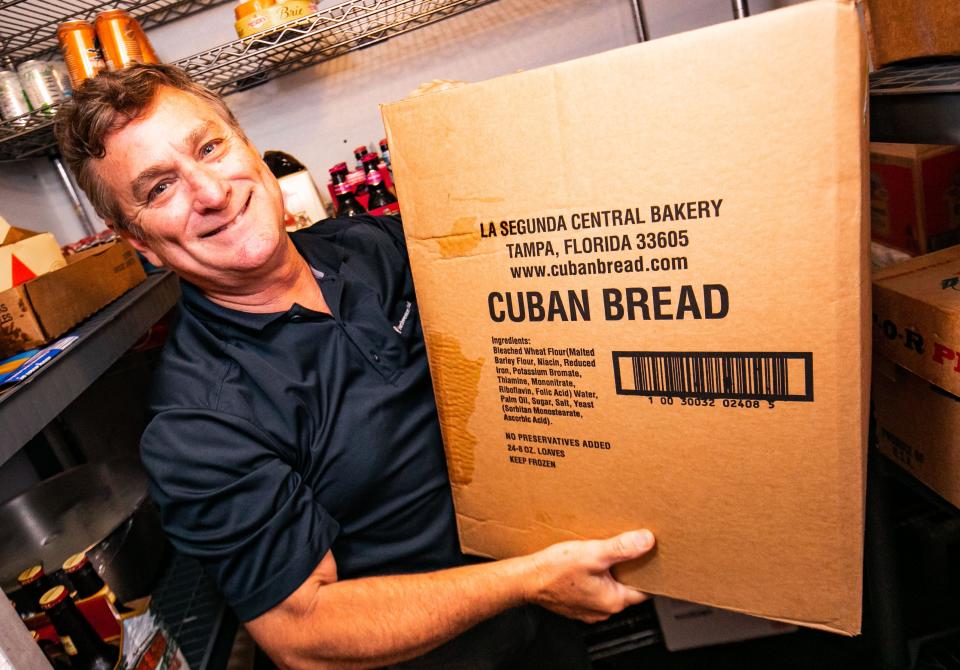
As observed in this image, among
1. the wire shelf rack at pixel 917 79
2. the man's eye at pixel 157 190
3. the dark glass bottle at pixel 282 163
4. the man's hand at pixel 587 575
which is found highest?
the dark glass bottle at pixel 282 163

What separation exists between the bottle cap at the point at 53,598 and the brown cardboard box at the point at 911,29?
1.44 m

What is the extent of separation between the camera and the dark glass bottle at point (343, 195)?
1589mm

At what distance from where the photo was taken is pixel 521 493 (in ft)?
2.38

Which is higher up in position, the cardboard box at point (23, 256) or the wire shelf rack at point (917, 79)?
the cardboard box at point (23, 256)

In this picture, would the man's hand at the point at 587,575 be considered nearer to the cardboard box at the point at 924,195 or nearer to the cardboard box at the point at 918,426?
the cardboard box at the point at 918,426

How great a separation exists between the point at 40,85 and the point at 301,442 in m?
1.26

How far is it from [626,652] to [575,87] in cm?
153

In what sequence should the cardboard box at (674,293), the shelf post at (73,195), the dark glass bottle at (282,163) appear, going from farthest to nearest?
the shelf post at (73,195)
the dark glass bottle at (282,163)
the cardboard box at (674,293)

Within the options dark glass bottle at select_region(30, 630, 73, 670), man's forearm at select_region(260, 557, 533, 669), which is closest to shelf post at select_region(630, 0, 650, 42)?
man's forearm at select_region(260, 557, 533, 669)

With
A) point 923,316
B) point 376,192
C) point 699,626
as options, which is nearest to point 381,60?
point 376,192

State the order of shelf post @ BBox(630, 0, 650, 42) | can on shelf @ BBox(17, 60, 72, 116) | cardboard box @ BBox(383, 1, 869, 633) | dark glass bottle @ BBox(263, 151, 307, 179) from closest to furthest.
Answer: cardboard box @ BBox(383, 1, 869, 633)
can on shelf @ BBox(17, 60, 72, 116)
shelf post @ BBox(630, 0, 650, 42)
dark glass bottle @ BBox(263, 151, 307, 179)

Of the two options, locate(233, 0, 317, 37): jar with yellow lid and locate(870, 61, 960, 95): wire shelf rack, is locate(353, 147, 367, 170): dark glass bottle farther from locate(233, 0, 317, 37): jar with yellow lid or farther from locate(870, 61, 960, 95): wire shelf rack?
locate(870, 61, 960, 95): wire shelf rack

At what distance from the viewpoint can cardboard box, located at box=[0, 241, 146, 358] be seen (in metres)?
0.91

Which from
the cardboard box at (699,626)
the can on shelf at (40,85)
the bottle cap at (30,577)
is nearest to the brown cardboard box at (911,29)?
the cardboard box at (699,626)
